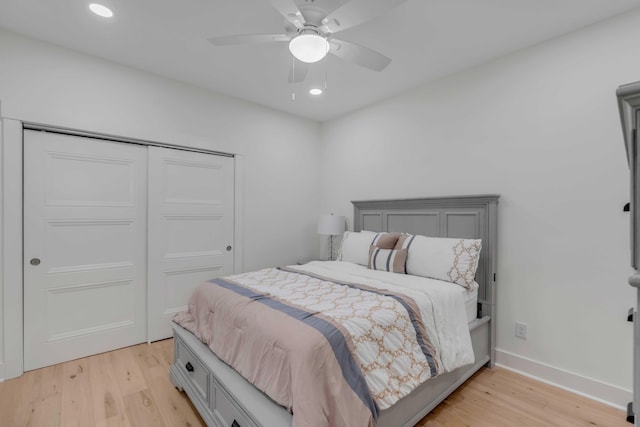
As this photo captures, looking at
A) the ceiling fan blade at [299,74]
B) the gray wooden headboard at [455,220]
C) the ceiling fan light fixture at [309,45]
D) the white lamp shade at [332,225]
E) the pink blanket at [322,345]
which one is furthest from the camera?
the white lamp shade at [332,225]

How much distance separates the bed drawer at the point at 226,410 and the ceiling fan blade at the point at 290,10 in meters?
2.06

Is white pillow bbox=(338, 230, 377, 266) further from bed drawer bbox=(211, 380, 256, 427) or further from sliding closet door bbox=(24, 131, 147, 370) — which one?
sliding closet door bbox=(24, 131, 147, 370)

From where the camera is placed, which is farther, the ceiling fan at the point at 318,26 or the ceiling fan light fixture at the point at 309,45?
the ceiling fan light fixture at the point at 309,45

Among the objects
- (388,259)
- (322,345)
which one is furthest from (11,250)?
(388,259)

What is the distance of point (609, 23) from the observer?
2.11 m

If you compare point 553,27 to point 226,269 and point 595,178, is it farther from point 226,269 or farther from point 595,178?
point 226,269

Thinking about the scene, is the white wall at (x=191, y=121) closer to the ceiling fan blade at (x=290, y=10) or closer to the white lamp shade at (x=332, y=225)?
the white lamp shade at (x=332, y=225)

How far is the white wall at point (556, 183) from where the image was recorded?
207cm

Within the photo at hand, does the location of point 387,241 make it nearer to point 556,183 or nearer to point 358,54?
point 556,183

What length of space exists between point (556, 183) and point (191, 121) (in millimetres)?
3319

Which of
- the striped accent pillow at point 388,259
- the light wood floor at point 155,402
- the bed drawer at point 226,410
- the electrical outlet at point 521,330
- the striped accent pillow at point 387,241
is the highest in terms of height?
the striped accent pillow at point 387,241

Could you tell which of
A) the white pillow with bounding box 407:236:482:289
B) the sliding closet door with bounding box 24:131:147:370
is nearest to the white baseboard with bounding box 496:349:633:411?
the white pillow with bounding box 407:236:482:289

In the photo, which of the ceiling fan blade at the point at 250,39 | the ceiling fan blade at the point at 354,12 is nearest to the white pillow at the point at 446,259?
the ceiling fan blade at the point at 354,12

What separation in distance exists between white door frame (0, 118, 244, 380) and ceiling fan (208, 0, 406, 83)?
1.81 meters
